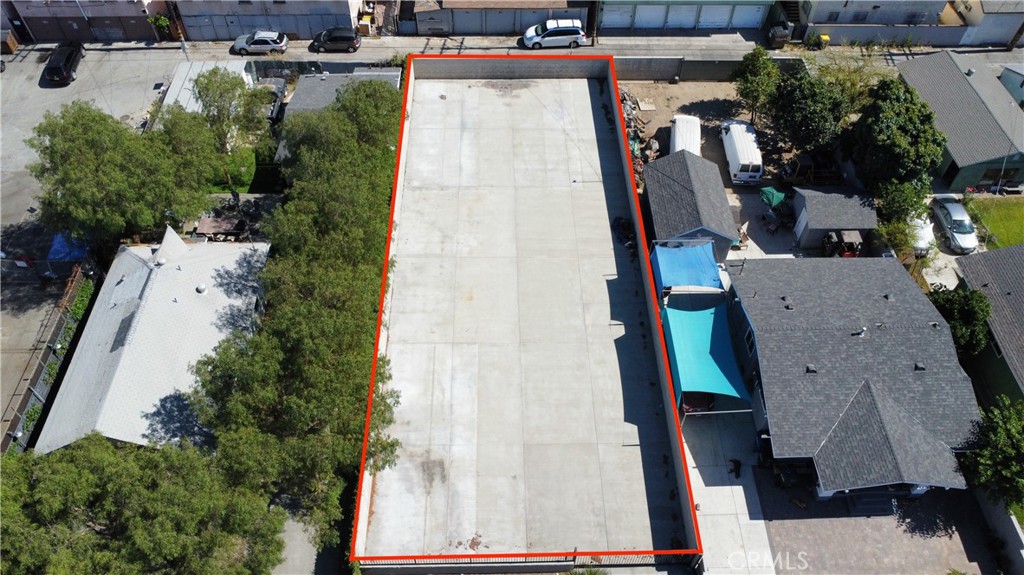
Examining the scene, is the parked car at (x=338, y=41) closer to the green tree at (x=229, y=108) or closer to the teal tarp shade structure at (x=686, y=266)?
the green tree at (x=229, y=108)

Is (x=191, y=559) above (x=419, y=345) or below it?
below

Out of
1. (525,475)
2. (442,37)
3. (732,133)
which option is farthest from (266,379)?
(442,37)

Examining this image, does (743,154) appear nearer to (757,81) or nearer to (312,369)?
(757,81)

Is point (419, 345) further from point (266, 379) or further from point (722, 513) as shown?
point (722, 513)

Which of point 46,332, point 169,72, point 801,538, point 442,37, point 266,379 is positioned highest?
point 442,37

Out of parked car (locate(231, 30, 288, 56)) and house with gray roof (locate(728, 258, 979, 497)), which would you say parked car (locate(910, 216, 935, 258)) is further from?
parked car (locate(231, 30, 288, 56))
